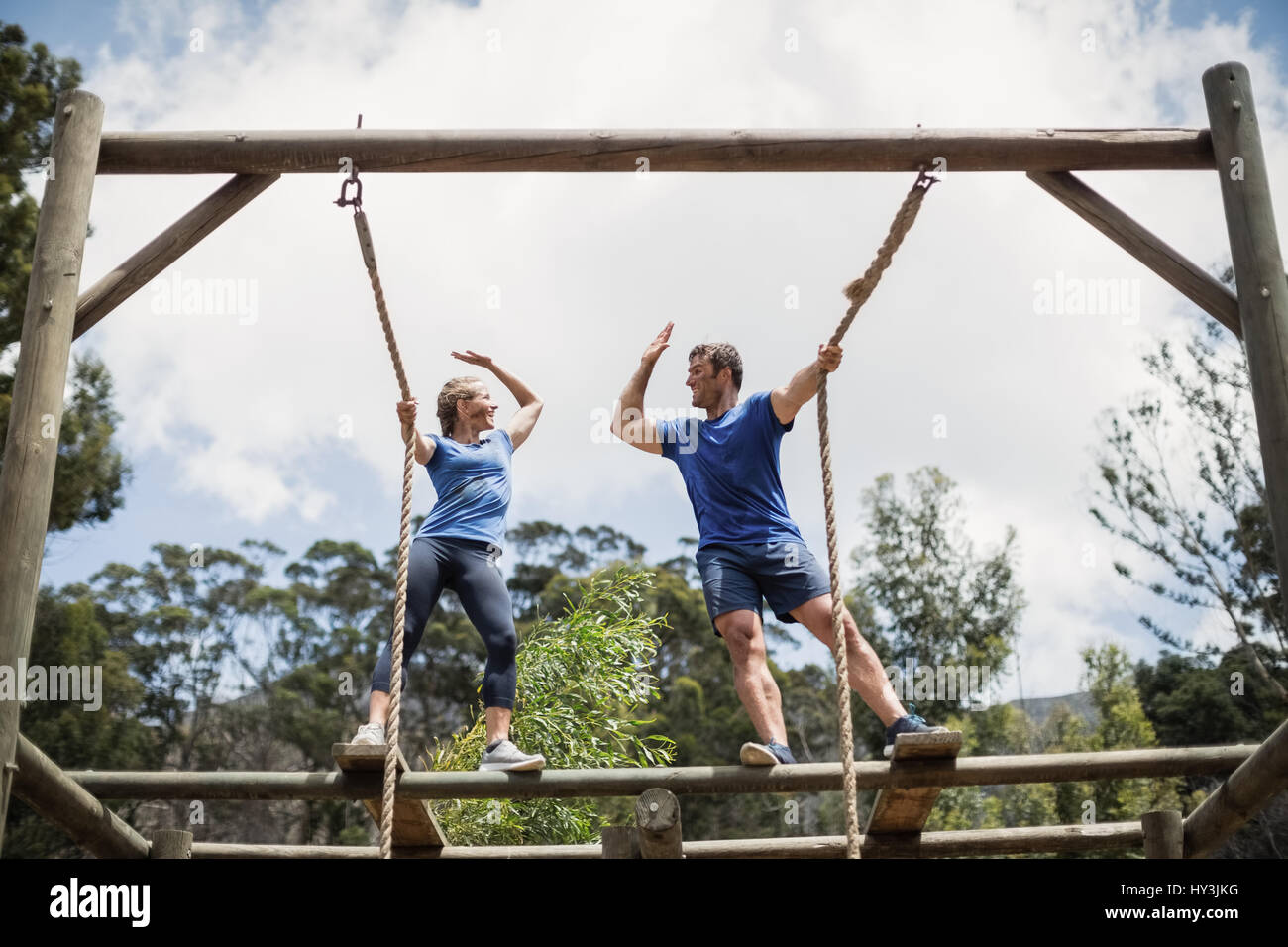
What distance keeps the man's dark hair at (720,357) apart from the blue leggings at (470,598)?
3.54 ft

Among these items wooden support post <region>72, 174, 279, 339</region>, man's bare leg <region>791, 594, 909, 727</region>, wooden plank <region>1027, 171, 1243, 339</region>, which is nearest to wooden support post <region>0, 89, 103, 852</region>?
wooden support post <region>72, 174, 279, 339</region>

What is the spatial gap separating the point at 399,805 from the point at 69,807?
0.96 m

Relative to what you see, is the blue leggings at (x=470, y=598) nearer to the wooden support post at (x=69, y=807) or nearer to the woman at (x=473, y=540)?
the woman at (x=473, y=540)

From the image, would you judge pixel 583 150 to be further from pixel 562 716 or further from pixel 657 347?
pixel 562 716

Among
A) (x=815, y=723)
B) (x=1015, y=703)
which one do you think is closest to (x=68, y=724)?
(x=815, y=723)

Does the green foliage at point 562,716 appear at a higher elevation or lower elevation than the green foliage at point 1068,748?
higher

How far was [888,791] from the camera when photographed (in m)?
3.66

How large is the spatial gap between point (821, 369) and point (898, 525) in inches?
750

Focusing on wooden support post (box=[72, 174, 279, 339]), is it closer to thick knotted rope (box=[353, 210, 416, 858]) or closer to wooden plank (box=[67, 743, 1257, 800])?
thick knotted rope (box=[353, 210, 416, 858])

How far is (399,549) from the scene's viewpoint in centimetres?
339

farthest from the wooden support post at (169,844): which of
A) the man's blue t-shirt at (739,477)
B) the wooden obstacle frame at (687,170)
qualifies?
the man's blue t-shirt at (739,477)

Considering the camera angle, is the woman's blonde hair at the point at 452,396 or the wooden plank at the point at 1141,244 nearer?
the wooden plank at the point at 1141,244

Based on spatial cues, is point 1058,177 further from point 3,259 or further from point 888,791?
point 3,259

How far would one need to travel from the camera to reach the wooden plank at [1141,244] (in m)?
3.49
